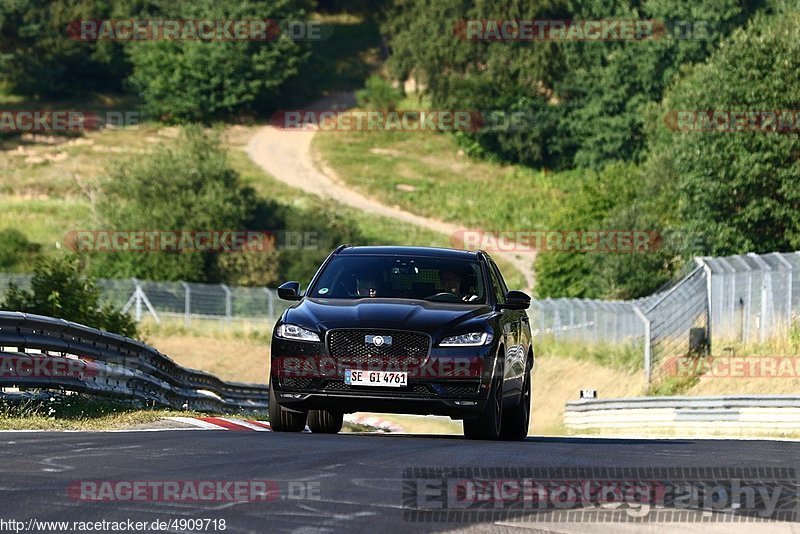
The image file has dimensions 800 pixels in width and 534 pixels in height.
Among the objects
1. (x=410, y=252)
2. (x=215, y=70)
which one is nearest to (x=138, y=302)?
(x=410, y=252)

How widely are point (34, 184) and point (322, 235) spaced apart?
20.1 metres

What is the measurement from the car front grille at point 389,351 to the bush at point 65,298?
1154cm

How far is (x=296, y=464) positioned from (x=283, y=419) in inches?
156

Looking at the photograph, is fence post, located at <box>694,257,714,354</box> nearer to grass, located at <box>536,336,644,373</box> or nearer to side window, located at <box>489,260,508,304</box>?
grass, located at <box>536,336,644,373</box>

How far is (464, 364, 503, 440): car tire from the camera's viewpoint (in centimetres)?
1447

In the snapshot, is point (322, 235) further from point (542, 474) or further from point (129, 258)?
point (542, 474)

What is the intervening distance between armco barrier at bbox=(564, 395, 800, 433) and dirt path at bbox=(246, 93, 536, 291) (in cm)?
4710

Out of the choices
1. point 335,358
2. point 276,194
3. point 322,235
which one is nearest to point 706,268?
point 335,358

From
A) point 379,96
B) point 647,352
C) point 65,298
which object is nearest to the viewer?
point 65,298

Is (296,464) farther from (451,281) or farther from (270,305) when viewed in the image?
(270,305)

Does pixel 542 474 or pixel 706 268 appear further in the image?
pixel 706 268

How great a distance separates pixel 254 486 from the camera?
9508mm

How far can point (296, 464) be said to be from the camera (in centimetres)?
1090

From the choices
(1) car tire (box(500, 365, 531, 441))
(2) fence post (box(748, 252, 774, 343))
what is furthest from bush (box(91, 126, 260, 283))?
(1) car tire (box(500, 365, 531, 441))
